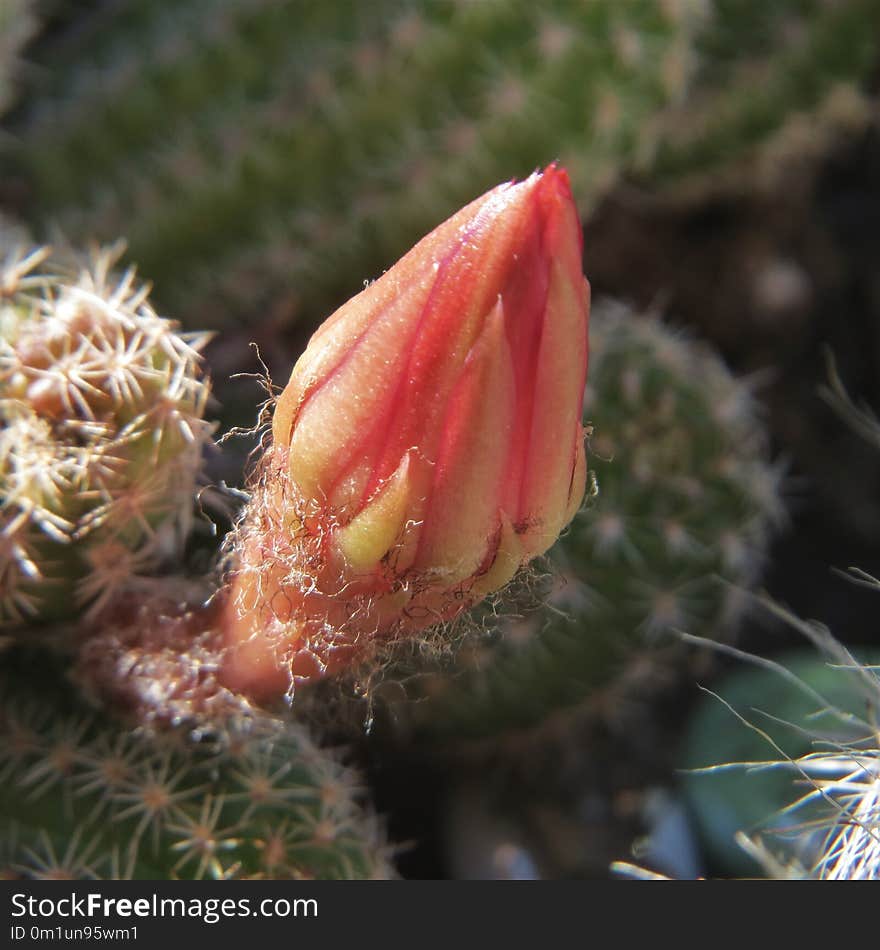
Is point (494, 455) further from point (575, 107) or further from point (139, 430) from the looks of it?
point (575, 107)

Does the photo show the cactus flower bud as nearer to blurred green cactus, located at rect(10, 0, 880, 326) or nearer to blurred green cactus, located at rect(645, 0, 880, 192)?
blurred green cactus, located at rect(10, 0, 880, 326)

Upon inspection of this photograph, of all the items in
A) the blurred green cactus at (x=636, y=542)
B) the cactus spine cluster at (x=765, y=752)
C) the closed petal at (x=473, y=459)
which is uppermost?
the closed petal at (x=473, y=459)

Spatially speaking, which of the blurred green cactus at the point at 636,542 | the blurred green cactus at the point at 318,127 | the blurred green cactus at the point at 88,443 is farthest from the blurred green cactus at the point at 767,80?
the blurred green cactus at the point at 88,443

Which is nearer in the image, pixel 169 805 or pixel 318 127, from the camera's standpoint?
pixel 169 805

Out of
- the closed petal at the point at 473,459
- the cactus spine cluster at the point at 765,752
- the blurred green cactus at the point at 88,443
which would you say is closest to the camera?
the closed petal at the point at 473,459

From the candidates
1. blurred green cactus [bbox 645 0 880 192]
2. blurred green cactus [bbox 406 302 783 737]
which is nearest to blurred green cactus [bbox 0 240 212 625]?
blurred green cactus [bbox 406 302 783 737]

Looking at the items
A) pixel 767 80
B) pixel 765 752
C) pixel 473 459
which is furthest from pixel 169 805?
pixel 767 80

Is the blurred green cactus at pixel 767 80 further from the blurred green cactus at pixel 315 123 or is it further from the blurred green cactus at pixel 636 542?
the blurred green cactus at pixel 636 542

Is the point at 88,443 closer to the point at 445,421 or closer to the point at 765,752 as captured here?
the point at 445,421
